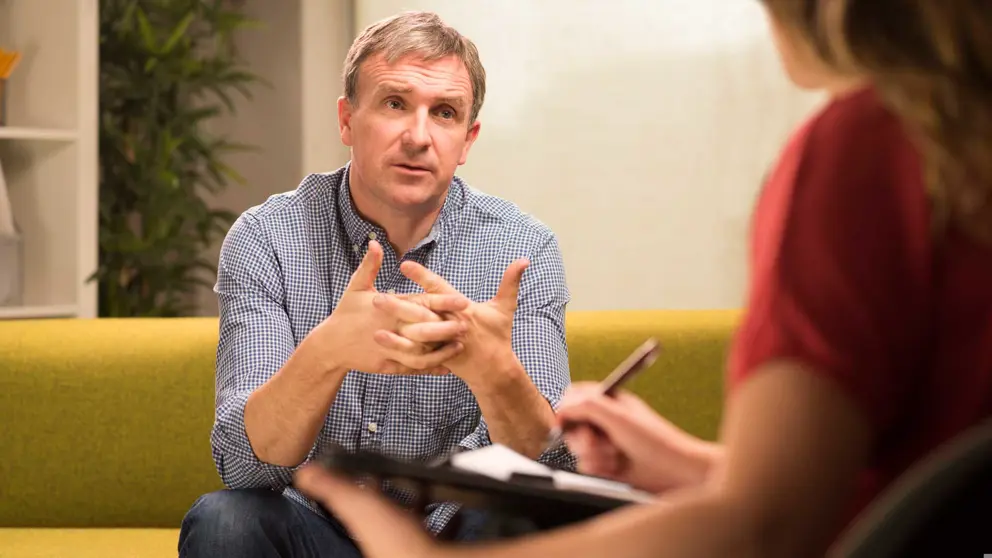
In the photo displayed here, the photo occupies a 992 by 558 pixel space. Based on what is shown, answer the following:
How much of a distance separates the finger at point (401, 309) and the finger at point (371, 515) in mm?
847

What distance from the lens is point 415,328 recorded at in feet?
5.19

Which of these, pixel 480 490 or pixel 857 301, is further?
pixel 480 490

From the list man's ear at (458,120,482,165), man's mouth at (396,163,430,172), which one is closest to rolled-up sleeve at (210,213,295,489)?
man's mouth at (396,163,430,172)

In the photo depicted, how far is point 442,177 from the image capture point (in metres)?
1.99

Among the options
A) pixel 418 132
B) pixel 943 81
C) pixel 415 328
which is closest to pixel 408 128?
pixel 418 132

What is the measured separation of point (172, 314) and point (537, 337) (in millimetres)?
2220

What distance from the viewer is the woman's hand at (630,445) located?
38.4 inches

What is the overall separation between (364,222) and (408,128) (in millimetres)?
178

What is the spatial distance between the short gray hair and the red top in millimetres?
1443

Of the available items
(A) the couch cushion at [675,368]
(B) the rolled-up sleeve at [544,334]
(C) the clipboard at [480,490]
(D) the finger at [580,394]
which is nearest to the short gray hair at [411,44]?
(B) the rolled-up sleeve at [544,334]

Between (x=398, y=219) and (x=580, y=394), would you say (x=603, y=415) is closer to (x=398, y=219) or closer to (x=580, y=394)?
(x=580, y=394)

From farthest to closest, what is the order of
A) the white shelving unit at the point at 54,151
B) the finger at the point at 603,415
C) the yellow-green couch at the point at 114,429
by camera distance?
the white shelving unit at the point at 54,151
the yellow-green couch at the point at 114,429
the finger at the point at 603,415

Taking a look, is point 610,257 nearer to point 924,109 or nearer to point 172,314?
point 172,314

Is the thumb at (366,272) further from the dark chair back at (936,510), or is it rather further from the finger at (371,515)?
the dark chair back at (936,510)
